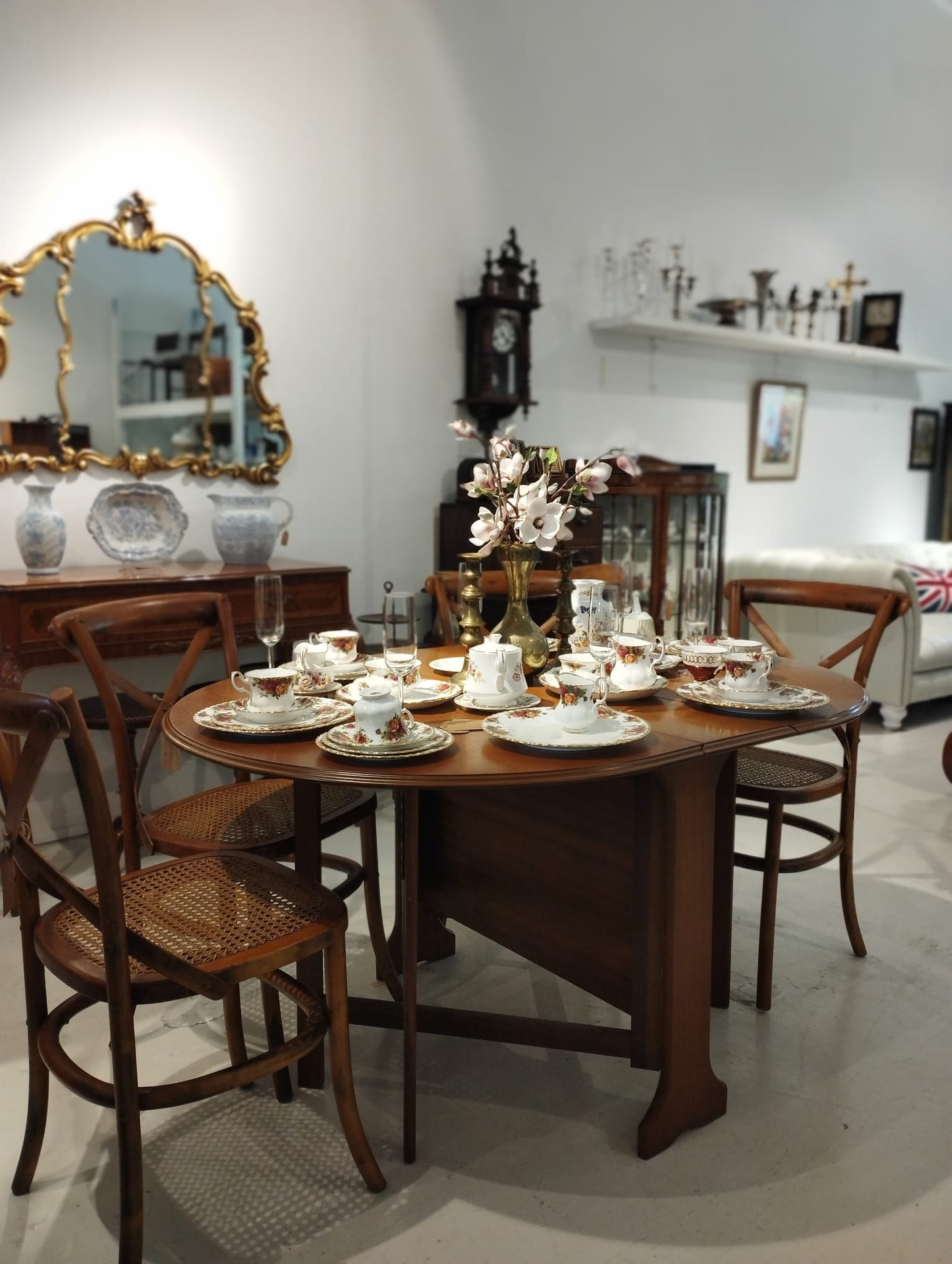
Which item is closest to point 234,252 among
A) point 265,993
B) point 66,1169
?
point 265,993

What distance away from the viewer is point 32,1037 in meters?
1.70

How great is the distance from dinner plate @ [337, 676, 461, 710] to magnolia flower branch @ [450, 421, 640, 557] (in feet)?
0.95

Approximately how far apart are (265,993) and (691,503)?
3.86 metres

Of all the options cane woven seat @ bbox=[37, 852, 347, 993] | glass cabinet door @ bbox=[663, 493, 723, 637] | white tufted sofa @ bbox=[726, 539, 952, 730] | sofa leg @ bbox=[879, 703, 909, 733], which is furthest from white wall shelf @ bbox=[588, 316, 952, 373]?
cane woven seat @ bbox=[37, 852, 347, 993]

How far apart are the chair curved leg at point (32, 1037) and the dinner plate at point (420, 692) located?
2.14ft

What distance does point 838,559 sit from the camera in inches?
201

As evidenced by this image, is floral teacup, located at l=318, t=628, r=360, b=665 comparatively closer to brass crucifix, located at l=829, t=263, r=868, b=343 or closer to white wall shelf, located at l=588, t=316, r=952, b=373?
white wall shelf, located at l=588, t=316, r=952, b=373

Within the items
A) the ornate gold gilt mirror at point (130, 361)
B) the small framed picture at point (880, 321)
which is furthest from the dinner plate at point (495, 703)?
the small framed picture at point (880, 321)

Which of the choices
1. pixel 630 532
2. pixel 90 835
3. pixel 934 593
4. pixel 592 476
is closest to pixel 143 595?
pixel 592 476

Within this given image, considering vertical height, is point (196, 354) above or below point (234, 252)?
below

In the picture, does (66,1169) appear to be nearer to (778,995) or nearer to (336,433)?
(778,995)

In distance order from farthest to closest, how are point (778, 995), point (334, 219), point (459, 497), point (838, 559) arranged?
1. point (838, 559)
2. point (459, 497)
3. point (334, 219)
4. point (778, 995)

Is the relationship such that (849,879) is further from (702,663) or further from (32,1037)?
(32,1037)

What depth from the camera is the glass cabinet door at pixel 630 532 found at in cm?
493
